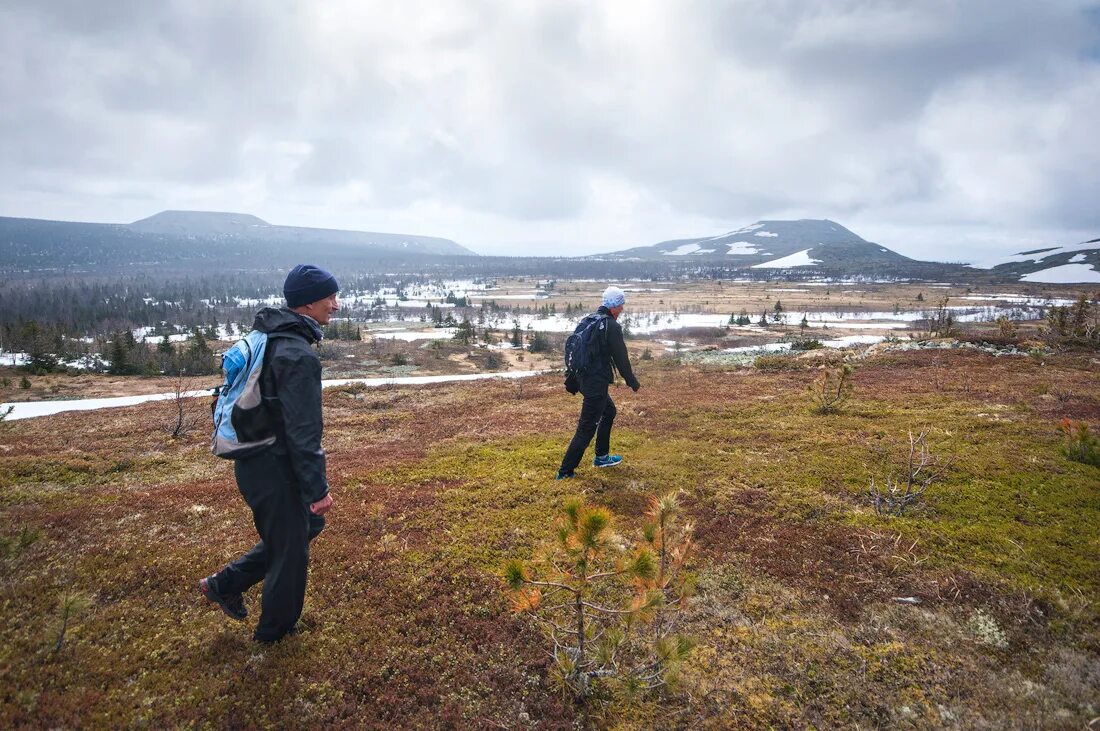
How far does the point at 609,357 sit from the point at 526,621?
3851 millimetres

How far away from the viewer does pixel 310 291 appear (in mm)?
3943

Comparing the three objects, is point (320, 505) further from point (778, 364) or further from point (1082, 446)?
point (778, 364)

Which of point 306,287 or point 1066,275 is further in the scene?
point 1066,275

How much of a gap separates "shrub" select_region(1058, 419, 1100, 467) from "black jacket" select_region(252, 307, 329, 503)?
966cm

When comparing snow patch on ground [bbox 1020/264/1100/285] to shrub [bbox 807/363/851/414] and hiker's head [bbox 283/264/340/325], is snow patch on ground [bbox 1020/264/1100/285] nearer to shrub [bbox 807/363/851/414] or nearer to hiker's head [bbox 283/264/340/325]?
shrub [bbox 807/363/851/414]

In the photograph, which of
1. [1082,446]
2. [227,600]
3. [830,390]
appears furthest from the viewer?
[830,390]

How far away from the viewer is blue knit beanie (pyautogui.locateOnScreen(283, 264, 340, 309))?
392 cm

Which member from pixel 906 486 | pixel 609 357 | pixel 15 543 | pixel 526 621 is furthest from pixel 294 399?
pixel 906 486

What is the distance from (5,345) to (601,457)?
327 feet

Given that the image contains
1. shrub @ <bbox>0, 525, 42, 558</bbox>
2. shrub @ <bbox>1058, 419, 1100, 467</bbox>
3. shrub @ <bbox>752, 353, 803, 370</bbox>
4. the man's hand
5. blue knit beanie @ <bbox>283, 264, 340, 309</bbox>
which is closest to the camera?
the man's hand

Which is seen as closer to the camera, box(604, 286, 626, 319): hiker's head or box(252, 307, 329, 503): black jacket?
box(252, 307, 329, 503): black jacket

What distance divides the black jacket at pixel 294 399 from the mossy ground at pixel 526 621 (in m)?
1.57

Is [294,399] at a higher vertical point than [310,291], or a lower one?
lower

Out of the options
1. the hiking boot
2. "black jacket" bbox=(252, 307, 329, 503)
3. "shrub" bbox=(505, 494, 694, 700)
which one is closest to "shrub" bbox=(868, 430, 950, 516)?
"shrub" bbox=(505, 494, 694, 700)
